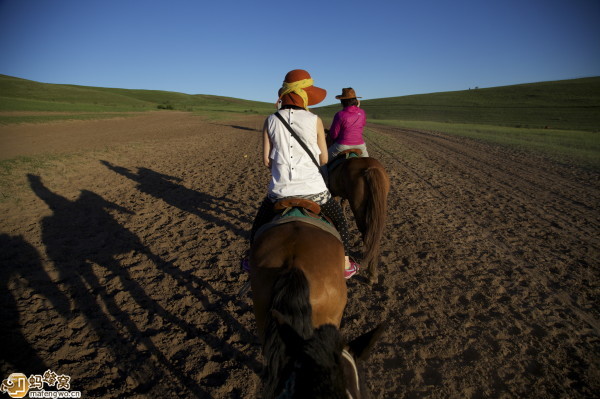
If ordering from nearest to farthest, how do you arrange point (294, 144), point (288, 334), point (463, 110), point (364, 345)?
point (288, 334)
point (364, 345)
point (294, 144)
point (463, 110)

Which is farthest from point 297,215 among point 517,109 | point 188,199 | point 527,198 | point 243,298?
point 517,109

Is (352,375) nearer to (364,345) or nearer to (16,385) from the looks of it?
(364,345)

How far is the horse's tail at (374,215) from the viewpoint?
13.4 ft

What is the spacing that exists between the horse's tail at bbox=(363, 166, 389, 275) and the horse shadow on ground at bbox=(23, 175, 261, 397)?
6.68 ft

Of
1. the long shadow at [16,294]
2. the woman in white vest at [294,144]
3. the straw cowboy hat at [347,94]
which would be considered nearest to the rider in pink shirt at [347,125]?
the straw cowboy hat at [347,94]

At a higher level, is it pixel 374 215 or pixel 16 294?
pixel 374 215

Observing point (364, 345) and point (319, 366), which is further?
point (364, 345)

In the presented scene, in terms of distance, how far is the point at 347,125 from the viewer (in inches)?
215

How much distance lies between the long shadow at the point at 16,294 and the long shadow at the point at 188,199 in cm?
298

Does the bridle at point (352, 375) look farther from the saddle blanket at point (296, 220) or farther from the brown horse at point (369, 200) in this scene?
the brown horse at point (369, 200)

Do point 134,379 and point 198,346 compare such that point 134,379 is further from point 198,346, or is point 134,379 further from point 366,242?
point 366,242

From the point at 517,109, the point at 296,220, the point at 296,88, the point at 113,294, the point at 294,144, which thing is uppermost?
the point at 517,109

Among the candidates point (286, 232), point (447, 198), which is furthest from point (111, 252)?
point (447, 198)

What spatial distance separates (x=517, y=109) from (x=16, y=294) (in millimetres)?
68941
